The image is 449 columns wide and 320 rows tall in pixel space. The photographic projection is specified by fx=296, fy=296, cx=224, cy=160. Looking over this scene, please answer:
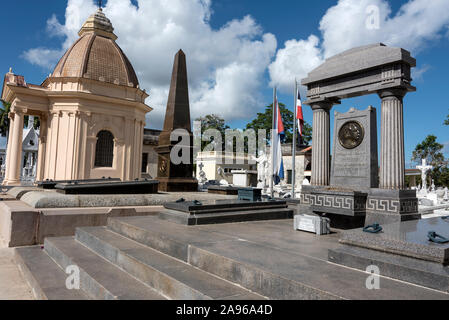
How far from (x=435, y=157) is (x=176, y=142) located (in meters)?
56.8

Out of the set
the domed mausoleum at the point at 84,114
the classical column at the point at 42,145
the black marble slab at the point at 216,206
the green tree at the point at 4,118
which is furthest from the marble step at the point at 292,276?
the green tree at the point at 4,118

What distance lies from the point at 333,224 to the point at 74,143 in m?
21.1

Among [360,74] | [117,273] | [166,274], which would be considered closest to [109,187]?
[117,273]

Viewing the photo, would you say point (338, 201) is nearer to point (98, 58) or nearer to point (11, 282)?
point (11, 282)

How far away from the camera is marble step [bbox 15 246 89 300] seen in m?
3.62

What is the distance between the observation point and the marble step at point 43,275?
362 cm

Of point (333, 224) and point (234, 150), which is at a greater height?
point (234, 150)

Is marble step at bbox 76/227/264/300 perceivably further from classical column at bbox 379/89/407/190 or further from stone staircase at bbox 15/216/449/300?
classical column at bbox 379/89/407/190

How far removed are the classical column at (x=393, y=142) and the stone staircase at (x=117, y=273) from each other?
459cm

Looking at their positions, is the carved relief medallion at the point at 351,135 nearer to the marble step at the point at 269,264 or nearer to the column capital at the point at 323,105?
the column capital at the point at 323,105

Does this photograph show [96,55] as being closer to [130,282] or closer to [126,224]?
[126,224]

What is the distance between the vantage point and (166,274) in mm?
3270
